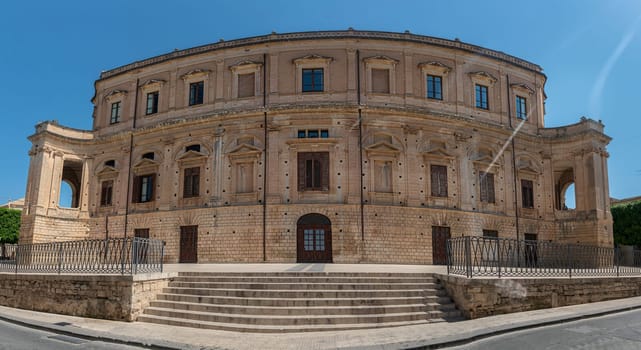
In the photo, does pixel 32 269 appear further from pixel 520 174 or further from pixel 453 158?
pixel 520 174

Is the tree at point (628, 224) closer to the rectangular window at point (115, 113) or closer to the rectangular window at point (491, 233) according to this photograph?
the rectangular window at point (491, 233)

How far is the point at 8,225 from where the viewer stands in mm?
34344

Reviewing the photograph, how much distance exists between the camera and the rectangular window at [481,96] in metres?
25.1

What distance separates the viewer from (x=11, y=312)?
13.1 metres

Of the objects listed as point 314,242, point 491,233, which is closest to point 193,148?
point 314,242

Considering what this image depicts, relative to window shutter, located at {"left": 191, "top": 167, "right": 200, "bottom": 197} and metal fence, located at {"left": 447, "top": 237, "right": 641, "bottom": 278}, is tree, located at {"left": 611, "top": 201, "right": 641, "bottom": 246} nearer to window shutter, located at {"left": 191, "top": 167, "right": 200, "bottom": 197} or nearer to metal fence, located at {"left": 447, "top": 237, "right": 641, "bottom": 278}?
metal fence, located at {"left": 447, "top": 237, "right": 641, "bottom": 278}

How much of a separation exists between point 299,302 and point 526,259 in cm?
687

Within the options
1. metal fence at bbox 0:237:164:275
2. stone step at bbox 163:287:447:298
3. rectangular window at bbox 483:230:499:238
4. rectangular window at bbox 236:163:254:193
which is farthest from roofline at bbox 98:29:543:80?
stone step at bbox 163:287:447:298

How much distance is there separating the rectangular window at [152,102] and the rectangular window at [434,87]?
51.9 ft

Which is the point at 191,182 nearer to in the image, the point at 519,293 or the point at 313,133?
the point at 313,133

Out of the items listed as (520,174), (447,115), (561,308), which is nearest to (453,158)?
(447,115)

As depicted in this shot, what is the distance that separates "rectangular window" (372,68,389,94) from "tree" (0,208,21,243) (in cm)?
3004

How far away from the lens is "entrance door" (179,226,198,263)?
2325 centimetres

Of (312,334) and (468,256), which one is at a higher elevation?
(468,256)
